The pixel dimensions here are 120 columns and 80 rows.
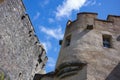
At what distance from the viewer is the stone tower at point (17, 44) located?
55.5ft

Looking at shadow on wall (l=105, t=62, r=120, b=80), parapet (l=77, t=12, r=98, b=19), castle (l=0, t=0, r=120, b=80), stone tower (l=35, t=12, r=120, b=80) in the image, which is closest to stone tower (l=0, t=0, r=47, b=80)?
castle (l=0, t=0, r=120, b=80)

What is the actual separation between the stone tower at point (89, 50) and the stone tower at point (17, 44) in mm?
7662

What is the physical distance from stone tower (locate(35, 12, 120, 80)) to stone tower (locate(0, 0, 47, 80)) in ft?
25.1

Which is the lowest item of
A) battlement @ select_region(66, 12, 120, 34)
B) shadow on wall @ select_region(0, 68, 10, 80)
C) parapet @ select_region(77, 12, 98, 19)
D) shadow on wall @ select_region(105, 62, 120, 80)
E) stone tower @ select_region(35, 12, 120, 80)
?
shadow on wall @ select_region(0, 68, 10, 80)

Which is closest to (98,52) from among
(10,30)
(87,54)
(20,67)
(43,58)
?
(87,54)

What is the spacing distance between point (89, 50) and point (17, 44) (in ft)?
36.3

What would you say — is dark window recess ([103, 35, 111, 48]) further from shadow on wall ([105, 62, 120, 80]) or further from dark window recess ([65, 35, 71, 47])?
dark window recess ([65, 35, 71, 47])

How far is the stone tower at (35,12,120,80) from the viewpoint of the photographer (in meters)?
8.07

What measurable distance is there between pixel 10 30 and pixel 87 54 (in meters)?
10.3

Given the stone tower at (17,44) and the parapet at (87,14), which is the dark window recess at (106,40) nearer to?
the parapet at (87,14)

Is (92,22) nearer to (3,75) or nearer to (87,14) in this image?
(87,14)

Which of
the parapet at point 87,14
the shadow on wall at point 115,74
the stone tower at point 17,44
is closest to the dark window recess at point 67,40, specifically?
the parapet at point 87,14

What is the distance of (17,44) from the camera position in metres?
18.9

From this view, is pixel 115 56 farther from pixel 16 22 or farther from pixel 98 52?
pixel 16 22
